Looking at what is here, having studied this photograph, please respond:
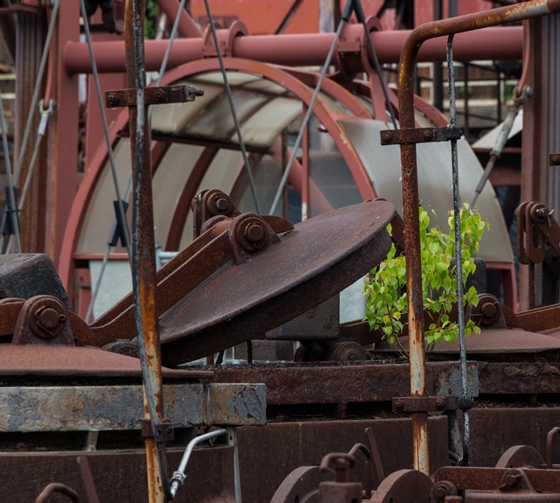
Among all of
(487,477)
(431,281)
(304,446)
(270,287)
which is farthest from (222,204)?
(487,477)

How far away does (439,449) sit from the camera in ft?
15.9

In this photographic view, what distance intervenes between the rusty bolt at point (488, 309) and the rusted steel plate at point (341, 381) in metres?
1.12

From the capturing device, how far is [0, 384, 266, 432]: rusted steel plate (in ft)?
10.8

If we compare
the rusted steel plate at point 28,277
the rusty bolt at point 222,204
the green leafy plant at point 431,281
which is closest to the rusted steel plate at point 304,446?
the green leafy plant at point 431,281

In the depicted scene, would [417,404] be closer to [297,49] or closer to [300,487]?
[300,487]

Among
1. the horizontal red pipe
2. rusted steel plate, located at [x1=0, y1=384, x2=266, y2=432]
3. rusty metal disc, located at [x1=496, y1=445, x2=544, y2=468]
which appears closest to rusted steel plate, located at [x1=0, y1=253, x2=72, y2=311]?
rusted steel plate, located at [x1=0, y1=384, x2=266, y2=432]

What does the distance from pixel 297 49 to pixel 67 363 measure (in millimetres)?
9325

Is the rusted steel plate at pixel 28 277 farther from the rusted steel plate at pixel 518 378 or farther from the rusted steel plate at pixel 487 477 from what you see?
the rusted steel plate at pixel 518 378

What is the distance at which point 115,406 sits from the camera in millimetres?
3408

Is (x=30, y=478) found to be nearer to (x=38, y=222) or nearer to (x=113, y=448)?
(x=113, y=448)

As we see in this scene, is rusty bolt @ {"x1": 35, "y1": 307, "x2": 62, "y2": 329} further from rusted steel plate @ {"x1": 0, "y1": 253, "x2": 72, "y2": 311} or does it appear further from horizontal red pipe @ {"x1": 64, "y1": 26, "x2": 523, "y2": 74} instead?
horizontal red pipe @ {"x1": 64, "y1": 26, "x2": 523, "y2": 74}

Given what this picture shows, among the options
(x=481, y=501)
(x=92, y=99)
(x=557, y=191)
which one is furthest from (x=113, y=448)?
(x=92, y=99)

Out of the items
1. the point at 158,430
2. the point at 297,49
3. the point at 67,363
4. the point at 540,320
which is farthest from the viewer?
the point at 297,49

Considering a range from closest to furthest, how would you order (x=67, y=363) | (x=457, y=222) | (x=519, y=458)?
1. (x=67, y=363)
2. (x=457, y=222)
3. (x=519, y=458)
